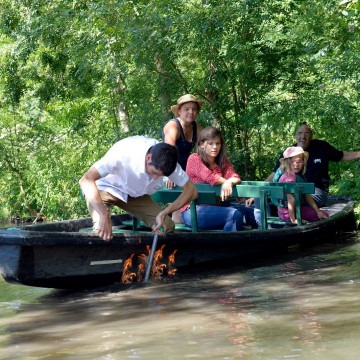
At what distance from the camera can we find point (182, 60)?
607 inches

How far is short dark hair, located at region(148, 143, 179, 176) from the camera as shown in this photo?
7227mm

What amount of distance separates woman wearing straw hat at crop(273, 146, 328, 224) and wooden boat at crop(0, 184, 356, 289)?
1.42 ft

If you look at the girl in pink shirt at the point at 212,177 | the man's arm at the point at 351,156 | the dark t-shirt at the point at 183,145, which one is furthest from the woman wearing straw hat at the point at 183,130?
the man's arm at the point at 351,156

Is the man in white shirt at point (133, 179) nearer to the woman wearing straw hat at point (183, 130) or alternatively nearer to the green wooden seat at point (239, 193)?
the green wooden seat at point (239, 193)

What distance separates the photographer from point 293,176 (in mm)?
10328

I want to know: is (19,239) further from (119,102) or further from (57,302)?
(119,102)

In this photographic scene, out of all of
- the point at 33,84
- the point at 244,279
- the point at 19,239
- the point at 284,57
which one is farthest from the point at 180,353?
the point at 33,84

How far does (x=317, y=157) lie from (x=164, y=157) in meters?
5.18

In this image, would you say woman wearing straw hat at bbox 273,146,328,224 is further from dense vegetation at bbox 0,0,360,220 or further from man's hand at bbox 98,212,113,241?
man's hand at bbox 98,212,113,241

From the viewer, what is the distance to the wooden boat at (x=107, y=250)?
7.34 meters

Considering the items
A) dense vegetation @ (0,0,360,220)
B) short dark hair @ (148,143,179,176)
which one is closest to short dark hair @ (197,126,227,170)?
short dark hair @ (148,143,179,176)

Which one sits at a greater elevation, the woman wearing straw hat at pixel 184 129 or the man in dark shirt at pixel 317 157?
the woman wearing straw hat at pixel 184 129

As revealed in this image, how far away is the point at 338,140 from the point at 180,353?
32.4 feet

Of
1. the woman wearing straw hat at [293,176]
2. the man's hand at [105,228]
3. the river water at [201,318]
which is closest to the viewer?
the river water at [201,318]
